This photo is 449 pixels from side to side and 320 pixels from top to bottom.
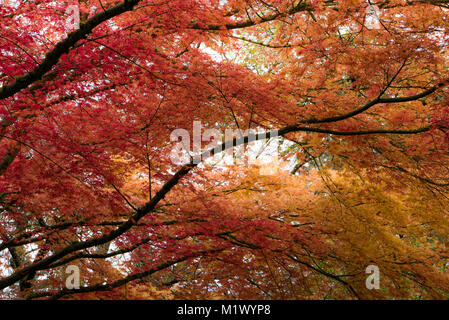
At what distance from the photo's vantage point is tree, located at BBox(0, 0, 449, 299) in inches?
183

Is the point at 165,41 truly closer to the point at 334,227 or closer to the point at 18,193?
the point at 18,193

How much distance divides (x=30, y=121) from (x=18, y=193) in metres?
1.29

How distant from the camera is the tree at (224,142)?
4645 mm

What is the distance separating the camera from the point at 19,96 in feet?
16.9

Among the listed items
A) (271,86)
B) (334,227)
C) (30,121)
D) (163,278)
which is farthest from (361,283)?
(30,121)

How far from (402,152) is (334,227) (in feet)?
4.98

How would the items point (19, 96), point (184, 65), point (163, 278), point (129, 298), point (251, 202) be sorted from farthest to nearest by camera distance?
point (163, 278)
point (251, 202)
point (129, 298)
point (19, 96)
point (184, 65)

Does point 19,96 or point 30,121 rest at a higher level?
point 19,96

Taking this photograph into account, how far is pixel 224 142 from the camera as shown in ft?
15.9

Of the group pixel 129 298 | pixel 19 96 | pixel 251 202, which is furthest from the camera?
pixel 251 202

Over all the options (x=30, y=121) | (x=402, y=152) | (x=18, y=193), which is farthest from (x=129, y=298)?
(x=402, y=152)

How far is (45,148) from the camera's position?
4.94 meters

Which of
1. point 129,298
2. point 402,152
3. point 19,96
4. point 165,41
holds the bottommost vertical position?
point 129,298

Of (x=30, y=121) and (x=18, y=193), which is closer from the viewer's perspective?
(x=30, y=121)
